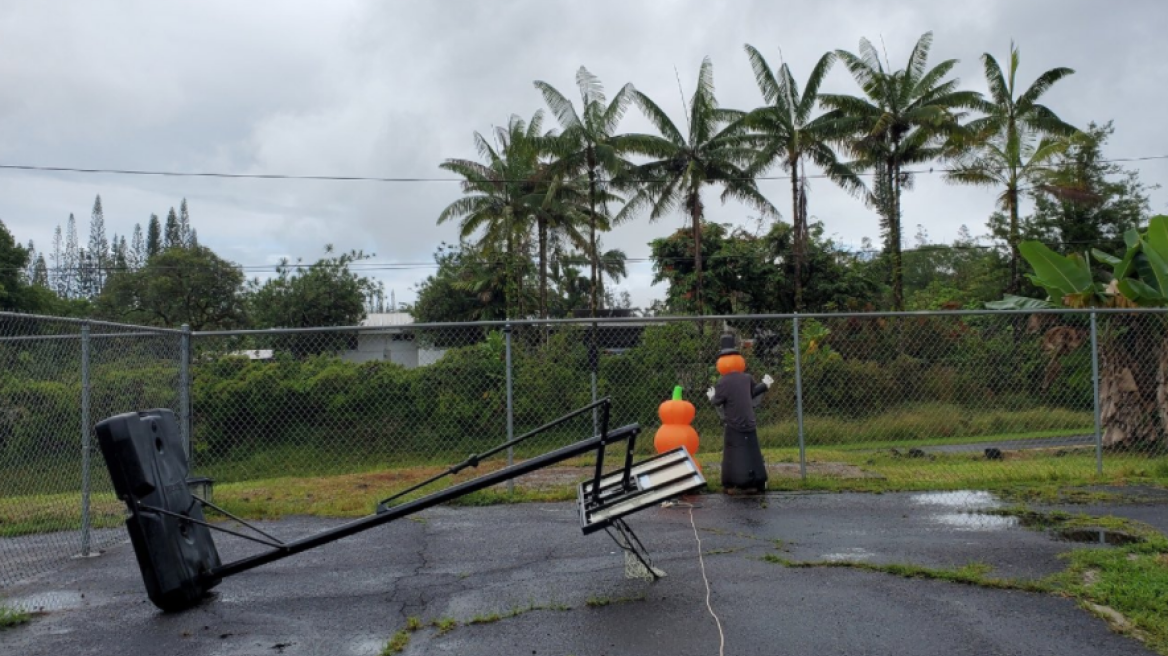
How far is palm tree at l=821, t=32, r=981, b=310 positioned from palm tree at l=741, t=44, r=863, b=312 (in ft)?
2.07

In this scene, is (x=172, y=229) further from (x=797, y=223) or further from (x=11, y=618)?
(x=11, y=618)

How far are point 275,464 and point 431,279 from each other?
39618 mm

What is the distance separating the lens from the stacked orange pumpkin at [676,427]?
28.8ft

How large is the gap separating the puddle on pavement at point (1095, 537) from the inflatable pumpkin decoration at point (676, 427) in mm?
3367

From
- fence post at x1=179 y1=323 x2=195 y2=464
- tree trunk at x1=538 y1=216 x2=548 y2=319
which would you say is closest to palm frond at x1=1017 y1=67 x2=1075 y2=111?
tree trunk at x1=538 y1=216 x2=548 y2=319

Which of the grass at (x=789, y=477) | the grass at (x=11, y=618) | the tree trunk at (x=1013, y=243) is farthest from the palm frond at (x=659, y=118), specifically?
the grass at (x=11, y=618)

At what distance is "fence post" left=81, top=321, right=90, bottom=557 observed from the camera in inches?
253

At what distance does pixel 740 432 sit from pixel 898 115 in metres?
25.5

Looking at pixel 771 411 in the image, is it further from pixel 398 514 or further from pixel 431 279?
pixel 431 279

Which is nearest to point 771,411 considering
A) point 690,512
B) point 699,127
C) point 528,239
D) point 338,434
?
point 690,512

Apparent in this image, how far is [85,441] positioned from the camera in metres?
6.48

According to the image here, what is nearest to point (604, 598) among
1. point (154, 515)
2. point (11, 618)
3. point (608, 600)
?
point (608, 600)

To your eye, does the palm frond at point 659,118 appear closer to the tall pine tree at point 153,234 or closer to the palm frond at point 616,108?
the palm frond at point 616,108

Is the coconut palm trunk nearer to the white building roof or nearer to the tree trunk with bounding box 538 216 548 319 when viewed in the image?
the tree trunk with bounding box 538 216 548 319
